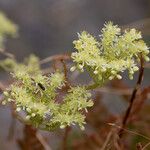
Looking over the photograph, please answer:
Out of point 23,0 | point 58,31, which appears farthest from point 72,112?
point 23,0

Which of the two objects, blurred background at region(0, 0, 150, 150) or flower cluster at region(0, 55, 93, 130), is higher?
blurred background at region(0, 0, 150, 150)

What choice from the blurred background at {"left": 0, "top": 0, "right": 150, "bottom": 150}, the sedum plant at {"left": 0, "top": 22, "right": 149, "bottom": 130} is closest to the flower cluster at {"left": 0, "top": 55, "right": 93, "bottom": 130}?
the sedum plant at {"left": 0, "top": 22, "right": 149, "bottom": 130}

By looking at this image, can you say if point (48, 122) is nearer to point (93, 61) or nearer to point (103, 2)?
point (93, 61)

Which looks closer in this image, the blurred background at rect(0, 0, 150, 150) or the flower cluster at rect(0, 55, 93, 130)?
the flower cluster at rect(0, 55, 93, 130)

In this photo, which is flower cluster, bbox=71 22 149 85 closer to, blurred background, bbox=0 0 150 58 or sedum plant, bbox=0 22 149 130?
sedum plant, bbox=0 22 149 130

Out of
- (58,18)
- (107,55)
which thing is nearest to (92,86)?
(107,55)

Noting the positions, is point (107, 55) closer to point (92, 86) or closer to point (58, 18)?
point (92, 86)

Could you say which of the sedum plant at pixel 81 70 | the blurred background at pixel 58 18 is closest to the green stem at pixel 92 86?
the sedum plant at pixel 81 70
